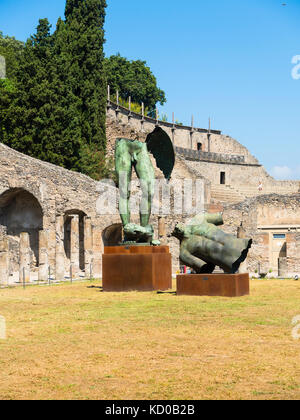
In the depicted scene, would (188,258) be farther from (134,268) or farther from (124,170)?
(124,170)

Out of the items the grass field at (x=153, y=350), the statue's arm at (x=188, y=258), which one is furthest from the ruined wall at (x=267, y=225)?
the grass field at (x=153, y=350)

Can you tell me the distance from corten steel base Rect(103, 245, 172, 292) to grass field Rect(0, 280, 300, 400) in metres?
1.60

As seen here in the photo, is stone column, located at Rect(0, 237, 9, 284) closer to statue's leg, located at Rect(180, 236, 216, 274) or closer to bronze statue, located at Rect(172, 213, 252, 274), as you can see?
bronze statue, located at Rect(172, 213, 252, 274)

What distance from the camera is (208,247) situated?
1016cm

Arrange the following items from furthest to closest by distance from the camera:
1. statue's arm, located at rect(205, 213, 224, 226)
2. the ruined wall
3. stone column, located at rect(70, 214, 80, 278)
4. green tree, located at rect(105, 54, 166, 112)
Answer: green tree, located at rect(105, 54, 166, 112), stone column, located at rect(70, 214, 80, 278), the ruined wall, statue's arm, located at rect(205, 213, 224, 226)

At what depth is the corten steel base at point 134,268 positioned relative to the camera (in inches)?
441

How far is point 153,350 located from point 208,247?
4.53 meters

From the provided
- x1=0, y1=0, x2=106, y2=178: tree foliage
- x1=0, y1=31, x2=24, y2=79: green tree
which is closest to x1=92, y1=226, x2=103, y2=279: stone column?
x1=0, y1=0, x2=106, y2=178: tree foliage

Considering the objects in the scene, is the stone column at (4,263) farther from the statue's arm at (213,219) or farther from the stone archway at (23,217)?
the stone archway at (23,217)

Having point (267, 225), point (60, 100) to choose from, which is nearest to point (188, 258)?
point (267, 225)

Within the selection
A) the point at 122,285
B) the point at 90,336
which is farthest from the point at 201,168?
the point at 90,336

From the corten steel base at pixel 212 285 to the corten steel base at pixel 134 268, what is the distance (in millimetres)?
1076

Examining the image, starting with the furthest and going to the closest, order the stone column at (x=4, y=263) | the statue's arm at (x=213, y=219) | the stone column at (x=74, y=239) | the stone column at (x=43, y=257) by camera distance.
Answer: the stone column at (x=74, y=239)
the stone column at (x=43, y=257)
the stone column at (x=4, y=263)
the statue's arm at (x=213, y=219)

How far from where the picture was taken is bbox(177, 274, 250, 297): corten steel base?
9.87 m
